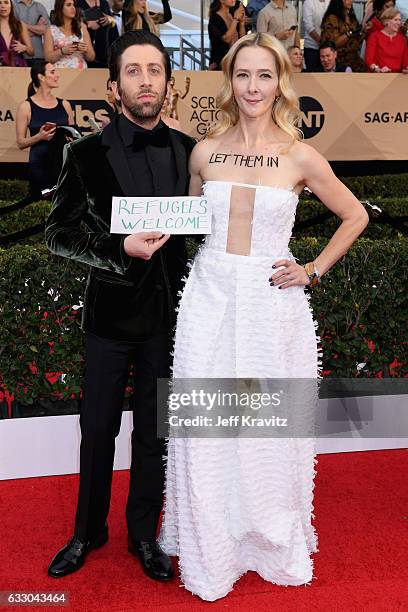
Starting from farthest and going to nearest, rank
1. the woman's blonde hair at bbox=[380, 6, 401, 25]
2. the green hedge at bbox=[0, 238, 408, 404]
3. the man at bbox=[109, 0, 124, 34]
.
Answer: the woman's blonde hair at bbox=[380, 6, 401, 25], the man at bbox=[109, 0, 124, 34], the green hedge at bbox=[0, 238, 408, 404]

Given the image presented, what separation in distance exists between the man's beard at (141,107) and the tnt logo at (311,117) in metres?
8.13

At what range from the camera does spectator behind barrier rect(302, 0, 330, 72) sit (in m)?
10.7

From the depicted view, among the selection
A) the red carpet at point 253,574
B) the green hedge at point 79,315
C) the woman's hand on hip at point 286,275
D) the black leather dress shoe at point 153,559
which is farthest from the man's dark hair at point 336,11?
the black leather dress shoe at point 153,559

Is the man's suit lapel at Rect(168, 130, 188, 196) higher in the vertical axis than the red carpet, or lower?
higher

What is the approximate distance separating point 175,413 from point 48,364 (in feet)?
4.34

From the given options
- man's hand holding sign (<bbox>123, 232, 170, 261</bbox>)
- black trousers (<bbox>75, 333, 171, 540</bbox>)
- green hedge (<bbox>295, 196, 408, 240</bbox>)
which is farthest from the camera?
green hedge (<bbox>295, 196, 408, 240</bbox>)

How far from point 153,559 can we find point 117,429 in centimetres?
58

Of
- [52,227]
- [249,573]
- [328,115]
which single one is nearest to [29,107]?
[328,115]

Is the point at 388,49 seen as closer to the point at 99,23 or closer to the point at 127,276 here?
the point at 99,23

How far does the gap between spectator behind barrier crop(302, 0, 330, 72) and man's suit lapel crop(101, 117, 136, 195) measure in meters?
8.49

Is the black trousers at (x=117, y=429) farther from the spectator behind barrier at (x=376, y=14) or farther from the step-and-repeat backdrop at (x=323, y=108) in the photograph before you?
the spectator behind barrier at (x=376, y=14)

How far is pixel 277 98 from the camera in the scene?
3.05 m

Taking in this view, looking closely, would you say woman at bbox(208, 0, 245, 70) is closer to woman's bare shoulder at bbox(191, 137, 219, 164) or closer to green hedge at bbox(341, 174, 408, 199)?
green hedge at bbox(341, 174, 408, 199)

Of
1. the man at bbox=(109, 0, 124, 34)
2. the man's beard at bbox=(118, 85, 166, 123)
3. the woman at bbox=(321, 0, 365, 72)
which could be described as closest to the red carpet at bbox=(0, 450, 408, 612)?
the man's beard at bbox=(118, 85, 166, 123)
